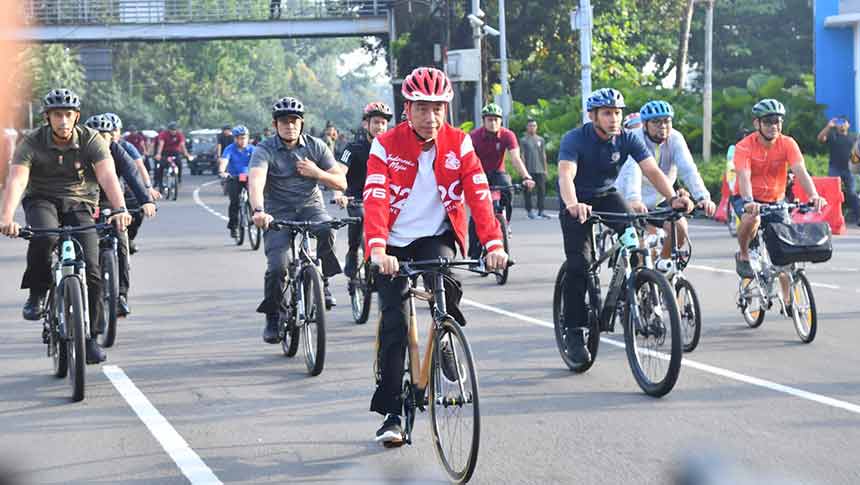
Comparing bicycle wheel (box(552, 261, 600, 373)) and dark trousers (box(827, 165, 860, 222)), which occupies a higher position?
dark trousers (box(827, 165, 860, 222))

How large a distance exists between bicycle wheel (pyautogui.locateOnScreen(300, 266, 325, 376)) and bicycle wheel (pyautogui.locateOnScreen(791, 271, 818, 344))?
3.59 metres

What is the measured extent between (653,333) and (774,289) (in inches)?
117

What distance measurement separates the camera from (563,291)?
920cm

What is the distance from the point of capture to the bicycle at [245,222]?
67.2 ft

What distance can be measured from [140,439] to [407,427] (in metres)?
1.50

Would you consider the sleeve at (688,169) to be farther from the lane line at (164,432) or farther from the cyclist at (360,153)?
the lane line at (164,432)

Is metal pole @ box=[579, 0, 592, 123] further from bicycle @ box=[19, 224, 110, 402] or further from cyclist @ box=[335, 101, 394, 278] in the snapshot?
bicycle @ box=[19, 224, 110, 402]

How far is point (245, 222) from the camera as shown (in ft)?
68.8

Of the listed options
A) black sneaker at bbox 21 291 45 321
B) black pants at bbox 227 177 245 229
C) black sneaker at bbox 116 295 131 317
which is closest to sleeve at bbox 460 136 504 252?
black sneaker at bbox 21 291 45 321

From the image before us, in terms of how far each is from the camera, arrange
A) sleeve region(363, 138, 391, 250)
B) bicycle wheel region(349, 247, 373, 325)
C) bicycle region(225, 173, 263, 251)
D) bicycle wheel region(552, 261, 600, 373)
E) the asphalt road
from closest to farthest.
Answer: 1. sleeve region(363, 138, 391, 250)
2. the asphalt road
3. bicycle wheel region(552, 261, 600, 373)
4. bicycle wheel region(349, 247, 373, 325)
5. bicycle region(225, 173, 263, 251)

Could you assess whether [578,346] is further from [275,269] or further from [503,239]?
[503,239]

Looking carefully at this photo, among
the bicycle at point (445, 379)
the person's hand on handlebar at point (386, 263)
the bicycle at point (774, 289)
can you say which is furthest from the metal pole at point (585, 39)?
the person's hand on handlebar at point (386, 263)

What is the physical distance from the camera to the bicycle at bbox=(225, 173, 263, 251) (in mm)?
20469

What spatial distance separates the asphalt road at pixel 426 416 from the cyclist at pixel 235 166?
7.39 meters
